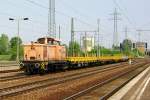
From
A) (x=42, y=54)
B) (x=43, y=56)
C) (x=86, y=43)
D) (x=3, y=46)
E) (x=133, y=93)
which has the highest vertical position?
(x=3, y=46)

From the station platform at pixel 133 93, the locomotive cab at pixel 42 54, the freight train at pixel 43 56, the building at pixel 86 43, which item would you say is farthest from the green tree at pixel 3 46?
the station platform at pixel 133 93

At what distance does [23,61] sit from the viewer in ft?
123

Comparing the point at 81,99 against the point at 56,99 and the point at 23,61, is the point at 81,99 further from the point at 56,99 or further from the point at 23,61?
the point at 23,61

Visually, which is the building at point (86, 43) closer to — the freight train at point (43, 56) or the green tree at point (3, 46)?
the green tree at point (3, 46)

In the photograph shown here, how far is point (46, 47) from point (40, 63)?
294cm

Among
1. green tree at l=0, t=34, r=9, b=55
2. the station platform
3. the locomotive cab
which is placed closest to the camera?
the station platform

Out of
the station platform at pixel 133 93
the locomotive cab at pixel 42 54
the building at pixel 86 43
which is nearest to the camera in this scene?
the station platform at pixel 133 93

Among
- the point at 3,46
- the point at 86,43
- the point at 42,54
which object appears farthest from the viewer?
the point at 3,46

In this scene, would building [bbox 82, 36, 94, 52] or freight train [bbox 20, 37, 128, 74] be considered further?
building [bbox 82, 36, 94, 52]

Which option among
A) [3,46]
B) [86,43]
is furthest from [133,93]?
[3,46]

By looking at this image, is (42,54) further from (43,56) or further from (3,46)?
(3,46)

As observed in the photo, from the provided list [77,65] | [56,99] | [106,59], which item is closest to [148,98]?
[56,99]

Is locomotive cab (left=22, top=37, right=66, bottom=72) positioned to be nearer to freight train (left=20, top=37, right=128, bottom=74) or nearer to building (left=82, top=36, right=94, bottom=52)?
freight train (left=20, top=37, right=128, bottom=74)

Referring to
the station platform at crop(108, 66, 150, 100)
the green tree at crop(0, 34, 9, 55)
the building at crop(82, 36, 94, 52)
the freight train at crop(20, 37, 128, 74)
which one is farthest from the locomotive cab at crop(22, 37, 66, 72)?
the green tree at crop(0, 34, 9, 55)
